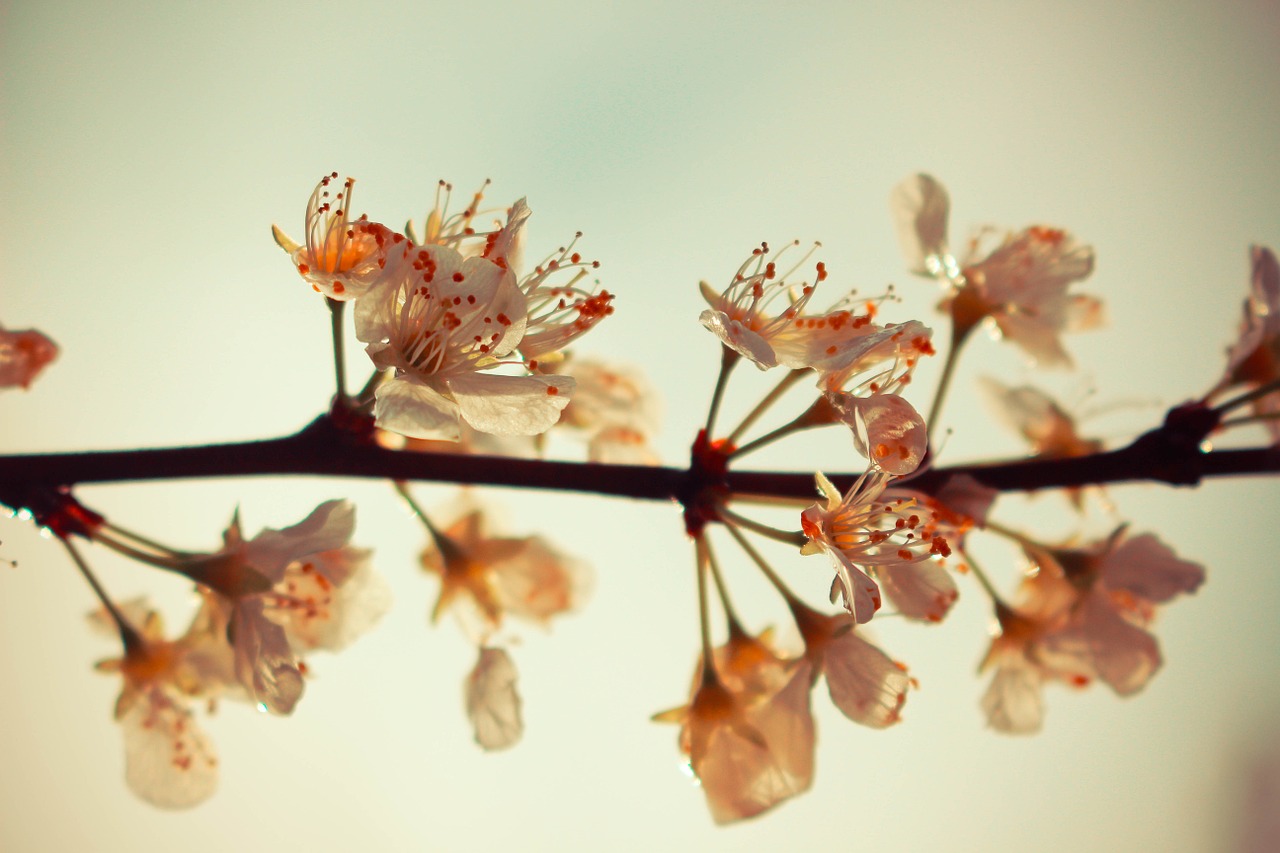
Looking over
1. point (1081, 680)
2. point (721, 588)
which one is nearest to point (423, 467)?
point (721, 588)

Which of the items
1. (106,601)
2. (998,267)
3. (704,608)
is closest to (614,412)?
(704,608)

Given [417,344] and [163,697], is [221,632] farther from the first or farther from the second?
[417,344]

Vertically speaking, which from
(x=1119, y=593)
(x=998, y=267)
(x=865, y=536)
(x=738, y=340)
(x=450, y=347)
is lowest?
(x=1119, y=593)

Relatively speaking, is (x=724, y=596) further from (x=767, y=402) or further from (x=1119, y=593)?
(x=1119, y=593)

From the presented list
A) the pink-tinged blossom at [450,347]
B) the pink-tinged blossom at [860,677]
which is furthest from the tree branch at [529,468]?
the pink-tinged blossom at [860,677]

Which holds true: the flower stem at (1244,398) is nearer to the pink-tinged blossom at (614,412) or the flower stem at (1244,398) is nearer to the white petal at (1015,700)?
the white petal at (1015,700)

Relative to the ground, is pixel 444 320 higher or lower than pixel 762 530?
higher

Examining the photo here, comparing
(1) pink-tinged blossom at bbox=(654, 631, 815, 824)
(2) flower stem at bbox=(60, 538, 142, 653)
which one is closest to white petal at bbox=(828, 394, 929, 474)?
(1) pink-tinged blossom at bbox=(654, 631, 815, 824)
